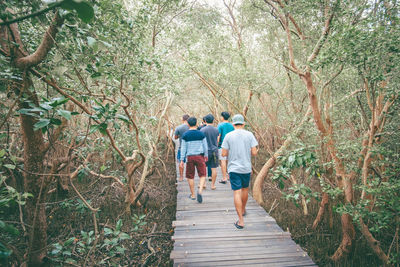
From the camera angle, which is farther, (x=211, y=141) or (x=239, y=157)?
(x=211, y=141)

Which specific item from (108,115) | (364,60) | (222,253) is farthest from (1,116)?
(364,60)

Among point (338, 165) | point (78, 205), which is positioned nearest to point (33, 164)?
point (78, 205)

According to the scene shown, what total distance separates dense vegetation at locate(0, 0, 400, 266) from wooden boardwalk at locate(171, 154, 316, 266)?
2.15 ft

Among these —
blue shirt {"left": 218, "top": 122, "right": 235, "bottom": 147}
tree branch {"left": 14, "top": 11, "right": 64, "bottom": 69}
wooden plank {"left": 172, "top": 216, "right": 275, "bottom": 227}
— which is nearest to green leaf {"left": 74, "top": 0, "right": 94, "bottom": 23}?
tree branch {"left": 14, "top": 11, "right": 64, "bottom": 69}

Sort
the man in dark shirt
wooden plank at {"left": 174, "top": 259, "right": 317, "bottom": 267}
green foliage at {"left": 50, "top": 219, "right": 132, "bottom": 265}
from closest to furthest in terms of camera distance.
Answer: green foliage at {"left": 50, "top": 219, "right": 132, "bottom": 265}
wooden plank at {"left": 174, "top": 259, "right": 317, "bottom": 267}
the man in dark shirt

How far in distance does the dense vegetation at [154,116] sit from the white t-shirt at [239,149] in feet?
1.57

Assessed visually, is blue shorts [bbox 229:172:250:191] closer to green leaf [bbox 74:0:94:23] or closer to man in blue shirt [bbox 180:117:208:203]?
man in blue shirt [bbox 180:117:208:203]

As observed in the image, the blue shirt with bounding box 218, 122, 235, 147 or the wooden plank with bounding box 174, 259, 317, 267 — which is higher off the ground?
the blue shirt with bounding box 218, 122, 235, 147

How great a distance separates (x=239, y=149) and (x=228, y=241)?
1.38 metres

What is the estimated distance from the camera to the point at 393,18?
7.81 ft

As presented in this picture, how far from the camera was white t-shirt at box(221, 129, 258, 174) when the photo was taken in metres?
3.37

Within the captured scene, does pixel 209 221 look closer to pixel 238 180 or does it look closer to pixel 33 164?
pixel 238 180

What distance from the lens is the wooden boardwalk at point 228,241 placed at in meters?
2.80

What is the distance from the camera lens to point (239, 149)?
3381mm
